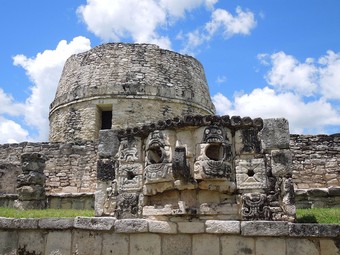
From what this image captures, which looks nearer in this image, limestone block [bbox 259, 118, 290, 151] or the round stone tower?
limestone block [bbox 259, 118, 290, 151]

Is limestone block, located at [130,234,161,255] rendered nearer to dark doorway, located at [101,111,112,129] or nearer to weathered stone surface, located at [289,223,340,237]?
weathered stone surface, located at [289,223,340,237]

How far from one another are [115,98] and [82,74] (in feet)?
6.65

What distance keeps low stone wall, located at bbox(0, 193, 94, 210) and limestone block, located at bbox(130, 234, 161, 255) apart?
22.3ft

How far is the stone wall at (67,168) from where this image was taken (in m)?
13.2

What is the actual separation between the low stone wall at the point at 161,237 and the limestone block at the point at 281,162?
727mm

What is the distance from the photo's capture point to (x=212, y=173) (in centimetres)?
506

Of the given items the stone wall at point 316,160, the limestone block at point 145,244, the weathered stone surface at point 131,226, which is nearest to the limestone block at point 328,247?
the limestone block at point 145,244

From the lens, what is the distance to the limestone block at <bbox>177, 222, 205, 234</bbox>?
5.04 m

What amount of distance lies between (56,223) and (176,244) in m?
1.82

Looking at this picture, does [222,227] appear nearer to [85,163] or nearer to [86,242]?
[86,242]

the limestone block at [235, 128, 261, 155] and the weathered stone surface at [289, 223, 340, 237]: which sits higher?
the limestone block at [235, 128, 261, 155]

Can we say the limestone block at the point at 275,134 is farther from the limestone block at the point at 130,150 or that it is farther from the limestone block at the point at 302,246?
the limestone block at the point at 130,150

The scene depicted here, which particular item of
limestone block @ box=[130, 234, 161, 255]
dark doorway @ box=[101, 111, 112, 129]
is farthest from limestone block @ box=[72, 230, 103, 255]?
dark doorway @ box=[101, 111, 112, 129]

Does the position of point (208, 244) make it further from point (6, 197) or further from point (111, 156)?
point (6, 197)
